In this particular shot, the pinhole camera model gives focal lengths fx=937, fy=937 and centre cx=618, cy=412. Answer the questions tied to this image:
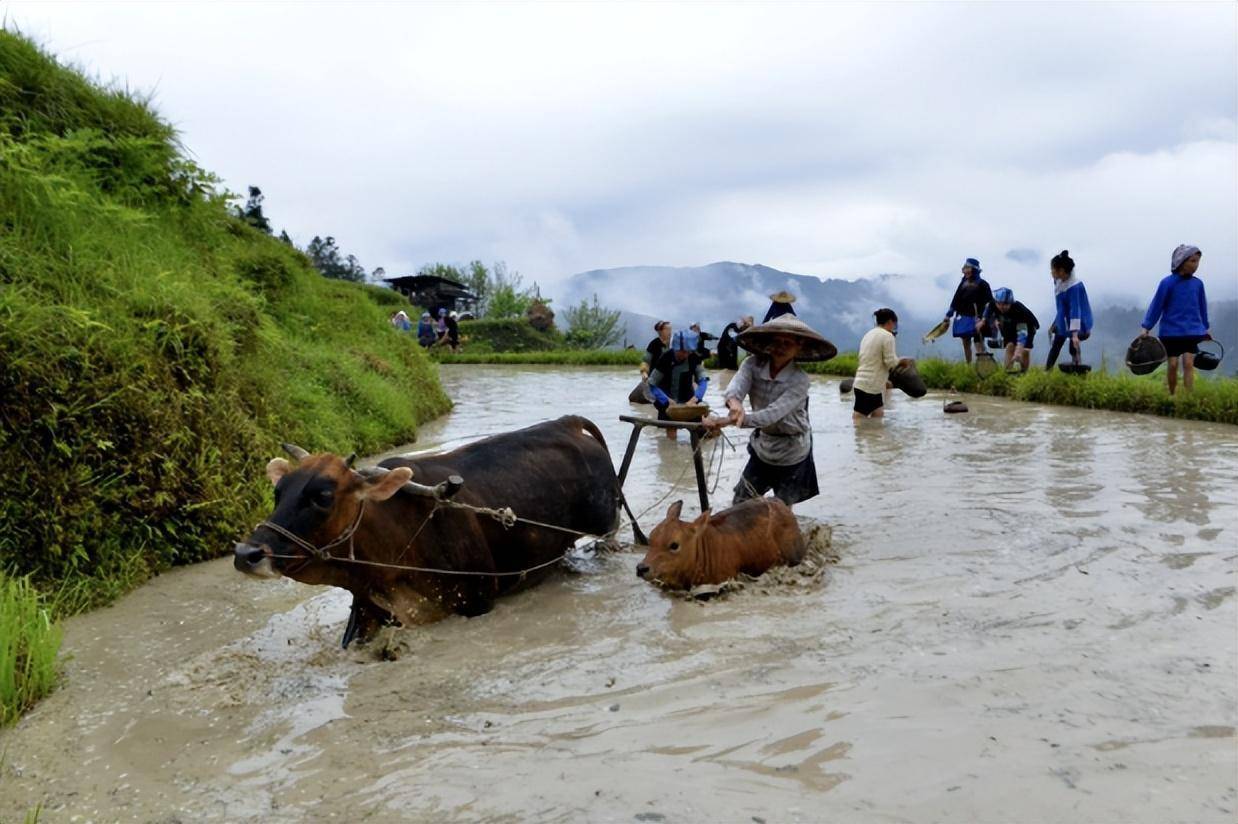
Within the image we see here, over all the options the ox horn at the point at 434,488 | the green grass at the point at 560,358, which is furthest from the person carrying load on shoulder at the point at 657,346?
the green grass at the point at 560,358

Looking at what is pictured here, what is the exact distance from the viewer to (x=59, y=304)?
5.96 meters

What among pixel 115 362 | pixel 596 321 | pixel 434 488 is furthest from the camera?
pixel 596 321

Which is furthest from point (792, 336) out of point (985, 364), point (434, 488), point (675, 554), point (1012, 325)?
point (985, 364)

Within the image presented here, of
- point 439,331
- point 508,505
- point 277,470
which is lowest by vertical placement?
point 508,505

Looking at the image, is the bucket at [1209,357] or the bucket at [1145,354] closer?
Answer: the bucket at [1145,354]

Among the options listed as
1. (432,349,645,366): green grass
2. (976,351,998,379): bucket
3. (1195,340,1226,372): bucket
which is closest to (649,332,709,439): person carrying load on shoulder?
(1195,340,1226,372): bucket

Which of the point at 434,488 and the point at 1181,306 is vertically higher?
the point at 1181,306

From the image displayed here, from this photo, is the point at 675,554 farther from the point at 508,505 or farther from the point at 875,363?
the point at 875,363

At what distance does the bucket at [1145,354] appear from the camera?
37.1 feet

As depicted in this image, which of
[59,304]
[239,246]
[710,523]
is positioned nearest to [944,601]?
[710,523]

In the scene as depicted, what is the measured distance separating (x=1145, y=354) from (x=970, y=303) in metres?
3.65

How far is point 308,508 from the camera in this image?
4270mm

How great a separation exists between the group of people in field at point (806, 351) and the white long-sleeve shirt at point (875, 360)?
0.6 inches

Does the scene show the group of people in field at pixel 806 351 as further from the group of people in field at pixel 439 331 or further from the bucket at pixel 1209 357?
the group of people in field at pixel 439 331
